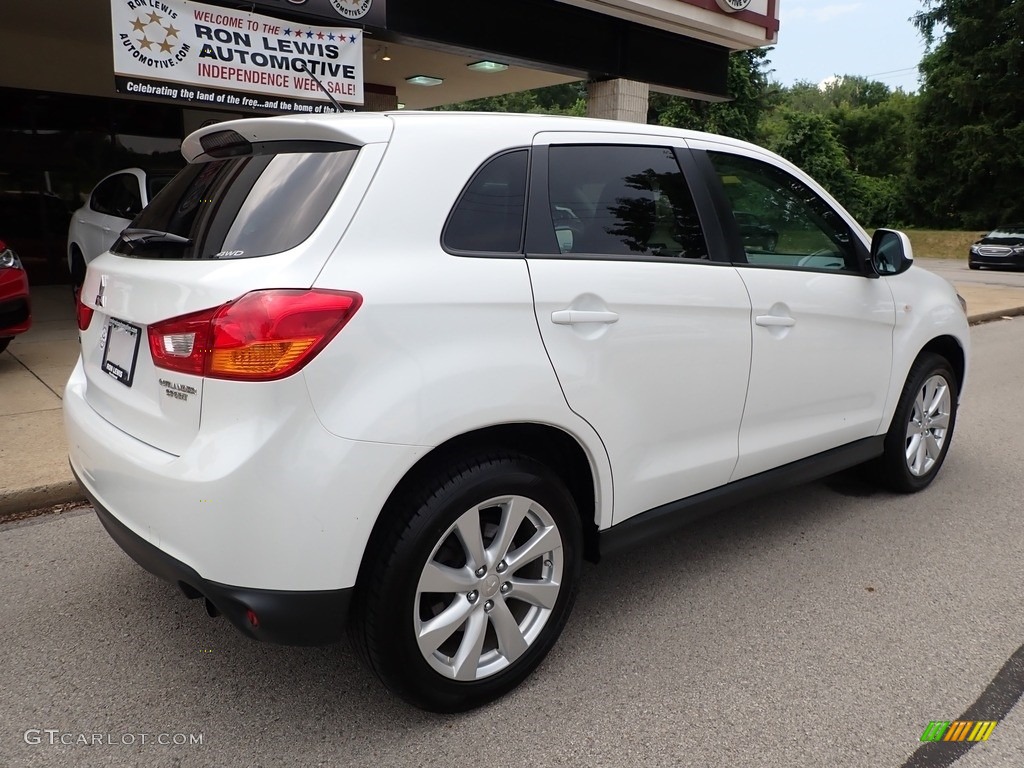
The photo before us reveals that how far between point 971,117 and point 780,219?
36477 mm

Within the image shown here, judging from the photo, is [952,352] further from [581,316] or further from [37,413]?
[37,413]

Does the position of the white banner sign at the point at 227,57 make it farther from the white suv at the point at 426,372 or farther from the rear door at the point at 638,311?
the rear door at the point at 638,311

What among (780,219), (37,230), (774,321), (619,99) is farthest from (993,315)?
(37,230)

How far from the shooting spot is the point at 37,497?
3.99 meters

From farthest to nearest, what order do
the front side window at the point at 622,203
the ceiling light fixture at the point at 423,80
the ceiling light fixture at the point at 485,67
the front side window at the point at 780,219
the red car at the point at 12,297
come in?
the ceiling light fixture at the point at 423,80 < the ceiling light fixture at the point at 485,67 < the red car at the point at 12,297 < the front side window at the point at 780,219 < the front side window at the point at 622,203

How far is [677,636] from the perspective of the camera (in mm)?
2918

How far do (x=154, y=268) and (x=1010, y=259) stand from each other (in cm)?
2607

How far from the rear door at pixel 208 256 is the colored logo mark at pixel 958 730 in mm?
2263

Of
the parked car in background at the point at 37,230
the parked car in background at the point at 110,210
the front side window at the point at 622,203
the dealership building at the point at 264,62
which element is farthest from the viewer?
the parked car in background at the point at 37,230

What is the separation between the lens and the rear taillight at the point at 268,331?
2002mm

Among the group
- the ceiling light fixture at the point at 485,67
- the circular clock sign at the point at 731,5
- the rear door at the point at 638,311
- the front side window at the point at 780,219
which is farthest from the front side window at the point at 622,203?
the ceiling light fixture at the point at 485,67

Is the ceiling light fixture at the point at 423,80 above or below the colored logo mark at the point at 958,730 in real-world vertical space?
above

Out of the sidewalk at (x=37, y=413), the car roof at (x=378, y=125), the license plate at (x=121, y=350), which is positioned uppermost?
the car roof at (x=378, y=125)

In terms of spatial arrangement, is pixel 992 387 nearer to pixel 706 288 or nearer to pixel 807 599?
pixel 807 599
